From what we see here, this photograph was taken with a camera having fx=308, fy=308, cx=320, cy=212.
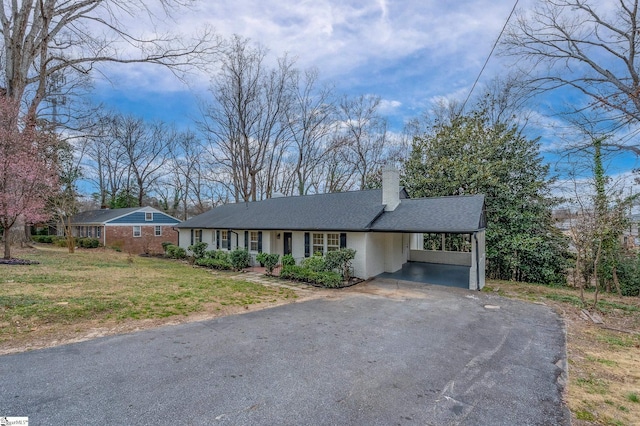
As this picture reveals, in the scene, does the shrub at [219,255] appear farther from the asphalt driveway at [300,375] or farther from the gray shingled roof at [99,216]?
the gray shingled roof at [99,216]

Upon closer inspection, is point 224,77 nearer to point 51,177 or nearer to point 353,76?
point 353,76

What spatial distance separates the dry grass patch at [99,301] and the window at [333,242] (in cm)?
354

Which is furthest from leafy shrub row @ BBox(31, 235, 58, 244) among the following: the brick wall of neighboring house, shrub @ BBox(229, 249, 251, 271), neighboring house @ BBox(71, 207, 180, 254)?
shrub @ BBox(229, 249, 251, 271)

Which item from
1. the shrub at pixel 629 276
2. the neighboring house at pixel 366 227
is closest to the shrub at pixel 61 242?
the neighboring house at pixel 366 227

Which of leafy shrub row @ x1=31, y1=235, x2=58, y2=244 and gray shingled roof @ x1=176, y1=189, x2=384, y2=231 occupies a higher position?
gray shingled roof @ x1=176, y1=189, x2=384, y2=231

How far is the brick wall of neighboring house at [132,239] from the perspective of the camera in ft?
84.0

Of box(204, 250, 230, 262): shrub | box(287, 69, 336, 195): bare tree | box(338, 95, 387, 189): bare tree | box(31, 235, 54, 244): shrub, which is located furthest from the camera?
box(31, 235, 54, 244): shrub

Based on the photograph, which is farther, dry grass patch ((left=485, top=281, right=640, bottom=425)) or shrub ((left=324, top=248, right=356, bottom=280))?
shrub ((left=324, top=248, right=356, bottom=280))

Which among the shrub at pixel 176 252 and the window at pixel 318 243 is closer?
the window at pixel 318 243

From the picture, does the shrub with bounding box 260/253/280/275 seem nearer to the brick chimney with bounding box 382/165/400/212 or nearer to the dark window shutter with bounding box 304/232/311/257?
the dark window shutter with bounding box 304/232/311/257

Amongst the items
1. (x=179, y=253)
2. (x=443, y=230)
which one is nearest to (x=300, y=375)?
(x=443, y=230)

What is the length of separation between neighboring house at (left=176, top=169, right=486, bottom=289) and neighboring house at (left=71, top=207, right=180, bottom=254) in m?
11.0

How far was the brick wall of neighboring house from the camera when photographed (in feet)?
84.0

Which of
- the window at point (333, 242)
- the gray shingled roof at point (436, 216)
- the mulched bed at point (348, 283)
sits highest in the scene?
the gray shingled roof at point (436, 216)
